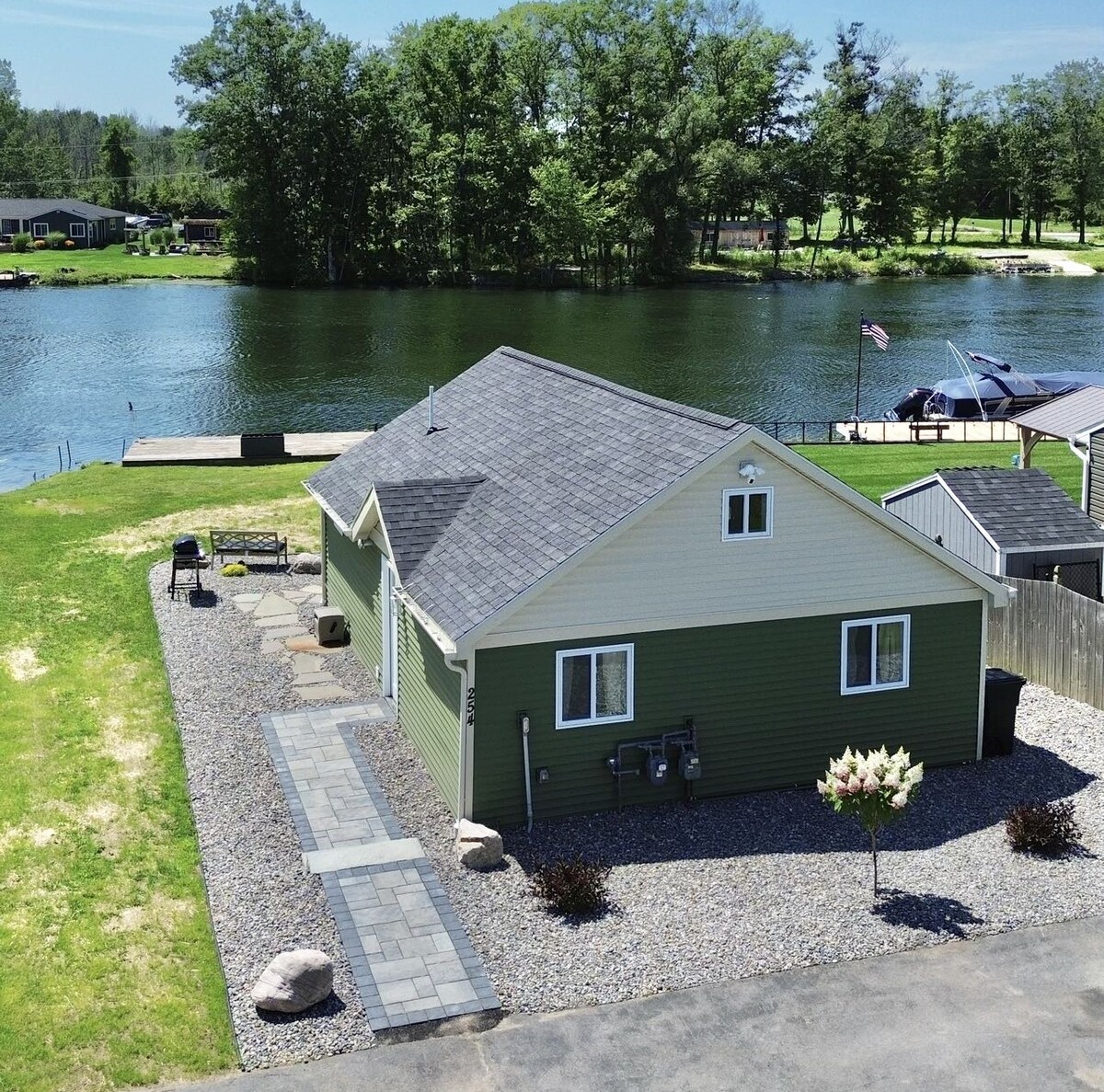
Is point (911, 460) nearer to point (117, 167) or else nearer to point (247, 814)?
point (247, 814)

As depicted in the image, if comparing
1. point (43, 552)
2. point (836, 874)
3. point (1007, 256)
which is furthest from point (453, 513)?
point (1007, 256)

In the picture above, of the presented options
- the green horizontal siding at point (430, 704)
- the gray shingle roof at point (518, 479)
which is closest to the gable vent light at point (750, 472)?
the gray shingle roof at point (518, 479)

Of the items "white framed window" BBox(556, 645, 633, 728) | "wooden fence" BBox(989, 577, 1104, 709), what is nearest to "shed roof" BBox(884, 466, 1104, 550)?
"wooden fence" BBox(989, 577, 1104, 709)

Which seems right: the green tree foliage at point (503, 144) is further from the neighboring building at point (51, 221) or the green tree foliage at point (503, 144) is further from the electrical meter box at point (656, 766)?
the electrical meter box at point (656, 766)

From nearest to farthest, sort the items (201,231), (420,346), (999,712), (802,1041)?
(802,1041)
(999,712)
(420,346)
(201,231)

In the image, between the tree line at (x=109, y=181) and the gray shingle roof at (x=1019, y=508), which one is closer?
the gray shingle roof at (x=1019, y=508)

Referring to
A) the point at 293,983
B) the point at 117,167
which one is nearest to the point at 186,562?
→ the point at 293,983
